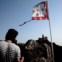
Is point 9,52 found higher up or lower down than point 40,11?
lower down

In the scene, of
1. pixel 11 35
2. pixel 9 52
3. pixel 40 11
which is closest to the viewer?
pixel 9 52

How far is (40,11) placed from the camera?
12.4 meters

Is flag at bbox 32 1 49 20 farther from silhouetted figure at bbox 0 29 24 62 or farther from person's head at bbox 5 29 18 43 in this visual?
silhouetted figure at bbox 0 29 24 62

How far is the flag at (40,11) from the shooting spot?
1190cm

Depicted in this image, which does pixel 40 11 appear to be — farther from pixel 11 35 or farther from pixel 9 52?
pixel 9 52

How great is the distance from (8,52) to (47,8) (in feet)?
28.4

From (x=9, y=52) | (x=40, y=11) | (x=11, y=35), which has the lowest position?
(x=9, y=52)

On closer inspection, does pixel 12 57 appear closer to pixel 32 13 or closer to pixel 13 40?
pixel 13 40

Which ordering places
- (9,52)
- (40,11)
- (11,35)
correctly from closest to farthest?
(9,52), (11,35), (40,11)

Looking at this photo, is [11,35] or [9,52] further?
[11,35]

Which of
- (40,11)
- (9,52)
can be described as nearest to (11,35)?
(9,52)

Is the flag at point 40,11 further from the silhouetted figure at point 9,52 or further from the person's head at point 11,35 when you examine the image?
the silhouetted figure at point 9,52

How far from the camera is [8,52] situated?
4.23m

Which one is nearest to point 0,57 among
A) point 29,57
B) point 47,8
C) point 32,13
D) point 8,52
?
point 8,52
